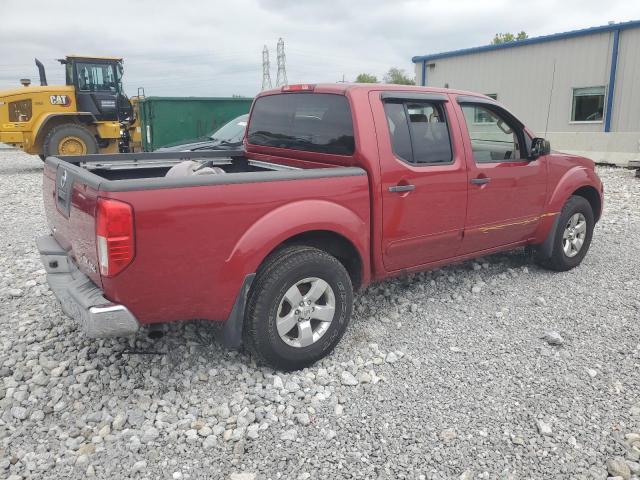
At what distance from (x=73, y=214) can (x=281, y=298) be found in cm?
132

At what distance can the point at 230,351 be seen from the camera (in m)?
3.78

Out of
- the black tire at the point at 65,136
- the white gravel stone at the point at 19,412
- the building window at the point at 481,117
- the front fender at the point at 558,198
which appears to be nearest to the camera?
the white gravel stone at the point at 19,412

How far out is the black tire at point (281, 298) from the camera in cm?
328

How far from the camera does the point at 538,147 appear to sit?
488 cm

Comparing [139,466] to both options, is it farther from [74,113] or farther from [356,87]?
[74,113]

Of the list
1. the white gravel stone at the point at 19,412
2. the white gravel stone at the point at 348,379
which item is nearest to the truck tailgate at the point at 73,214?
the white gravel stone at the point at 19,412

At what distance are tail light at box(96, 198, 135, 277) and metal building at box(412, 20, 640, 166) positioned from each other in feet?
46.7

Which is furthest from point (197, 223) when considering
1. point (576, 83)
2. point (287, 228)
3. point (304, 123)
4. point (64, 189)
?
point (576, 83)

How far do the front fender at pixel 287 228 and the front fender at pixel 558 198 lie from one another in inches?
93.7

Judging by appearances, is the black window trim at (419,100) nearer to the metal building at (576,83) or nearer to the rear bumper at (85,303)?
the rear bumper at (85,303)

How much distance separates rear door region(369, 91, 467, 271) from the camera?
12.6 feet

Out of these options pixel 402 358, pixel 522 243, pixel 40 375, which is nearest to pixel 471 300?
pixel 522 243

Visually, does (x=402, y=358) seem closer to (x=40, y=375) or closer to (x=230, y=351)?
(x=230, y=351)

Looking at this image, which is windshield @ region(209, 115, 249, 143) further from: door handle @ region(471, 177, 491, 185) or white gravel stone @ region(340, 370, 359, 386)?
white gravel stone @ region(340, 370, 359, 386)
